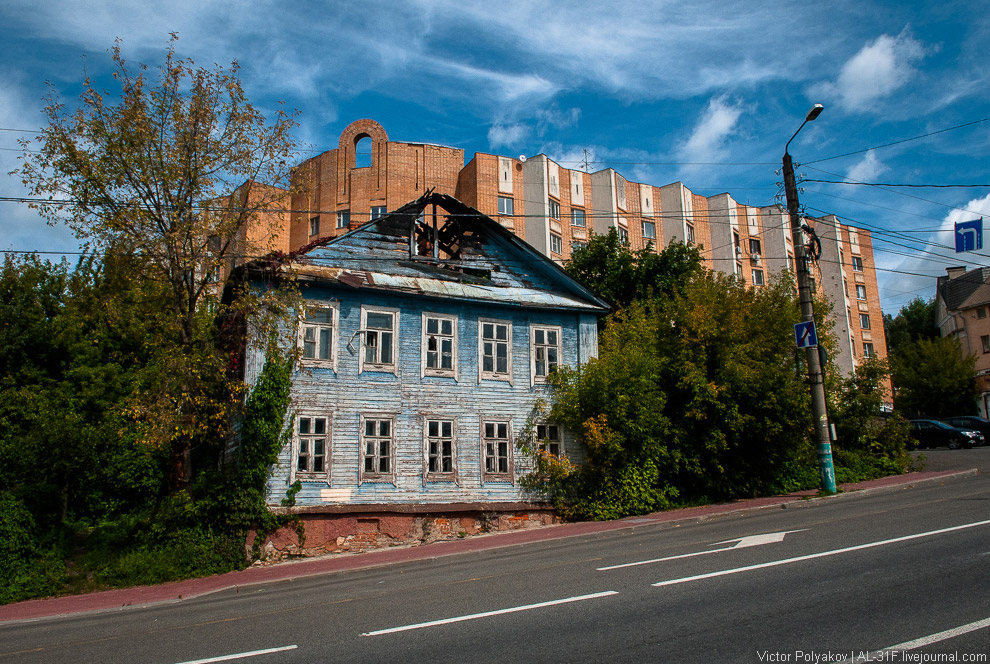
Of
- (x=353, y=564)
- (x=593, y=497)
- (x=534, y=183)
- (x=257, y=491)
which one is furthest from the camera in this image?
(x=534, y=183)

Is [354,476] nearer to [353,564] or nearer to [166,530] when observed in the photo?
[353,564]

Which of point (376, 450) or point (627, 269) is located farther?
point (627, 269)

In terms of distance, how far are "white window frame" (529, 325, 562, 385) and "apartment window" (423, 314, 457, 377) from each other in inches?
93.3

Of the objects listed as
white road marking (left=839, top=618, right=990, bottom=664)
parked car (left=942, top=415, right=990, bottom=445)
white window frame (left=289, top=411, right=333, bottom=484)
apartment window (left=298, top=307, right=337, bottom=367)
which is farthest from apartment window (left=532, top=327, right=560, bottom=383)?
parked car (left=942, top=415, right=990, bottom=445)

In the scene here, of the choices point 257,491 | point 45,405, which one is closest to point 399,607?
point 257,491

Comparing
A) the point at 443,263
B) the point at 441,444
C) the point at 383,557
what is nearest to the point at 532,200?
the point at 443,263

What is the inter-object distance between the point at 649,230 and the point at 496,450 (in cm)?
3163

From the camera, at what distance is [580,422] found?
1906cm

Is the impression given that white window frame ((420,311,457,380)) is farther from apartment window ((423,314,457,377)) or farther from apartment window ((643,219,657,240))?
apartment window ((643,219,657,240))

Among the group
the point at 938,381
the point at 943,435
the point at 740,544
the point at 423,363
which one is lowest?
the point at 740,544

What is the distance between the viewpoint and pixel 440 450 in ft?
59.5

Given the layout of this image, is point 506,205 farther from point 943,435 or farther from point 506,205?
point 943,435

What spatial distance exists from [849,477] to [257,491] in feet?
58.6

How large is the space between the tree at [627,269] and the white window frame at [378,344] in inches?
495
